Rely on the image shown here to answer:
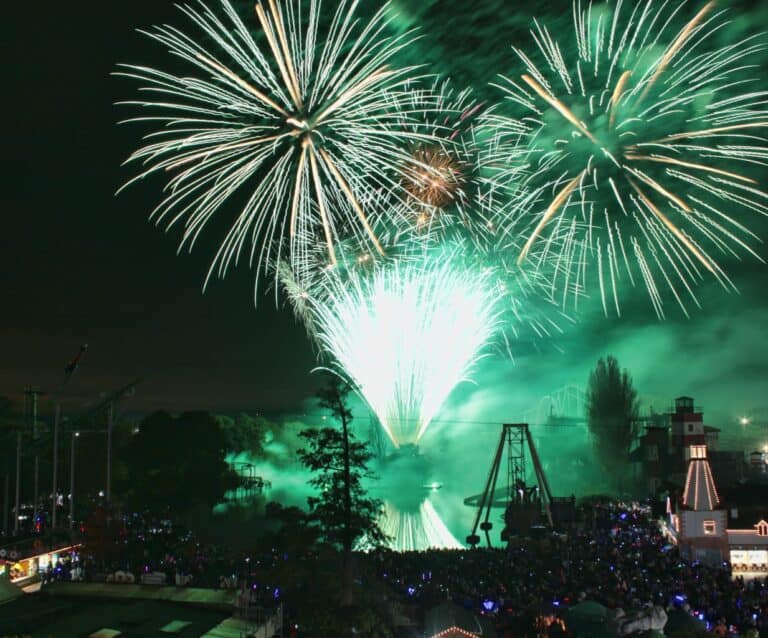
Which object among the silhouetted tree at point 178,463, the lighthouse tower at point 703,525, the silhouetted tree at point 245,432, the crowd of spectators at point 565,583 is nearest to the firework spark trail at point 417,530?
the crowd of spectators at point 565,583

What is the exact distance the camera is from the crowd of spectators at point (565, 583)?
16.6 meters

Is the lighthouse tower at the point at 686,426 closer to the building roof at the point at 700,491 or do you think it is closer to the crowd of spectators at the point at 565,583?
the building roof at the point at 700,491

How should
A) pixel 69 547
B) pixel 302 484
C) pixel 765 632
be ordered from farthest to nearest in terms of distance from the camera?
pixel 302 484 < pixel 69 547 < pixel 765 632

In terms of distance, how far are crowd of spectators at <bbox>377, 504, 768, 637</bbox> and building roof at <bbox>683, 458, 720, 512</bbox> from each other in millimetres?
3678

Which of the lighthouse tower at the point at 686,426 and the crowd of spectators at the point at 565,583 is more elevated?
the lighthouse tower at the point at 686,426

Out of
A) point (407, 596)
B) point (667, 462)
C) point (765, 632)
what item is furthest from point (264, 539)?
point (667, 462)

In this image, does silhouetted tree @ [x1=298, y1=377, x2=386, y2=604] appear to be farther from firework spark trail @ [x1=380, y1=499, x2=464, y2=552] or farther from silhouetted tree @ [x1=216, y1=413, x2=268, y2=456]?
silhouetted tree @ [x1=216, y1=413, x2=268, y2=456]

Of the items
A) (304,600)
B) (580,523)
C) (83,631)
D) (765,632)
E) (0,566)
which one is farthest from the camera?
(580,523)

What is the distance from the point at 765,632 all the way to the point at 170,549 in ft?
66.7

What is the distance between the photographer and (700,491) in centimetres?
2866

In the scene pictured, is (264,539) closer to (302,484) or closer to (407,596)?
(407,596)

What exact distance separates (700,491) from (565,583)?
40.7ft

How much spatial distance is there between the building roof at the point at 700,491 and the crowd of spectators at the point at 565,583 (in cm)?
368

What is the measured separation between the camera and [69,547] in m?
25.6
